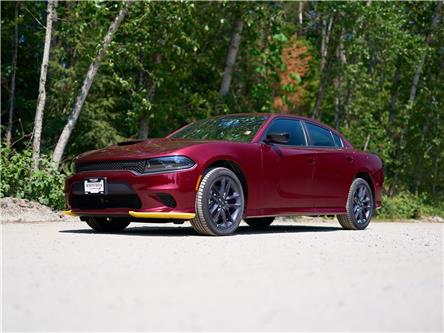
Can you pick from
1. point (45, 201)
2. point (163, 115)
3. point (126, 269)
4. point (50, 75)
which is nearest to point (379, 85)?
point (163, 115)

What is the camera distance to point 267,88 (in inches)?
831

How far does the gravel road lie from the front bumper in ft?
1.54

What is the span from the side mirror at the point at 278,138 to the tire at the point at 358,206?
198cm

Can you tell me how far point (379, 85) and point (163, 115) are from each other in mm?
8877

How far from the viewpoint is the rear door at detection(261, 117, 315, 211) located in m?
9.34

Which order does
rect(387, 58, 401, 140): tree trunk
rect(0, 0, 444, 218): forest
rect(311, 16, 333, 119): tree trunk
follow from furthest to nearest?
rect(387, 58, 401, 140): tree trunk, rect(311, 16, 333, 119): tree trunk, rect(0, 0, 444, 218): forest

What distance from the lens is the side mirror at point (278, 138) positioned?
9.34m

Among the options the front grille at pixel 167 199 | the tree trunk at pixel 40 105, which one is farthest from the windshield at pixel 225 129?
the tree trunk at pixel 40 105

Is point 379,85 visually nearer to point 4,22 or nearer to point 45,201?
point 4,22

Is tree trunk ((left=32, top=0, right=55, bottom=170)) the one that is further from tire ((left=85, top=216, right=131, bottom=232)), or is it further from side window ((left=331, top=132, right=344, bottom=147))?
side window ((left=331, top=132, right=344, bottom=147))

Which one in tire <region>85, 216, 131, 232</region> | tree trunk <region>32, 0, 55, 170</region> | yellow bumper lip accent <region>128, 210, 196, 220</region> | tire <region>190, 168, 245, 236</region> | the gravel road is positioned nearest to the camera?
the gravel road

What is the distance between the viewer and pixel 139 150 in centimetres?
868

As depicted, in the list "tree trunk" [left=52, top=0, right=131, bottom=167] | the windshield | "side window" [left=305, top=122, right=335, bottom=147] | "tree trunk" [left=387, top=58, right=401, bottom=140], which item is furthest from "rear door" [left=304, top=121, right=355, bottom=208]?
"tree trunk" [left=387, top=58, right=401, bottom=140]

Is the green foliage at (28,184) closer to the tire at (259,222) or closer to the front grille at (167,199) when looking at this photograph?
the tire at (259,222)
